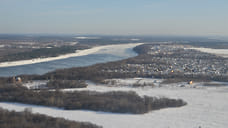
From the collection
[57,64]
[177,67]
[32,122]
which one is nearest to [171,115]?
[32,122]

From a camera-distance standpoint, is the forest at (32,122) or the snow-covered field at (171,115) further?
the snow-covered field at (171,115)

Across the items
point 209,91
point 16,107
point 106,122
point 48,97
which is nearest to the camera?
point 106,122

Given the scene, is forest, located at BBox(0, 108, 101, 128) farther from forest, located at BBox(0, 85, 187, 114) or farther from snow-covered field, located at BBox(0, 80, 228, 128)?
forest, located at BBox(0, 85, 187, 114)

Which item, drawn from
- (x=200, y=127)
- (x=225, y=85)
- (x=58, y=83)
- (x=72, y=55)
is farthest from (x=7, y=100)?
(x=72, y=55)

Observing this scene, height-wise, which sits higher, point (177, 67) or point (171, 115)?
point (177, 67)

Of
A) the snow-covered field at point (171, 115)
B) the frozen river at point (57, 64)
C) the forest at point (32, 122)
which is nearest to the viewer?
the forest at point (32, 122)

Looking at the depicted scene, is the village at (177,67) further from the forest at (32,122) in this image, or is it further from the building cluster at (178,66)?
the forest at (32,122)

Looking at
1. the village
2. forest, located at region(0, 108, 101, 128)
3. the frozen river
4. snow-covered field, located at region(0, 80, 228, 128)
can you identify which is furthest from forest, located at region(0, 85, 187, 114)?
the frozen river

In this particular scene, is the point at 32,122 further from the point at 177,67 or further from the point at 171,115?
the point at 177,67

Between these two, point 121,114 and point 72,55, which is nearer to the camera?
point 121,114

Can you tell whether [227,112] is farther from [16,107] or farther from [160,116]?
[16,107]

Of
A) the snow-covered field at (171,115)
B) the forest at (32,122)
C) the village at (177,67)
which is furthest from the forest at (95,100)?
the village at (177,67)
